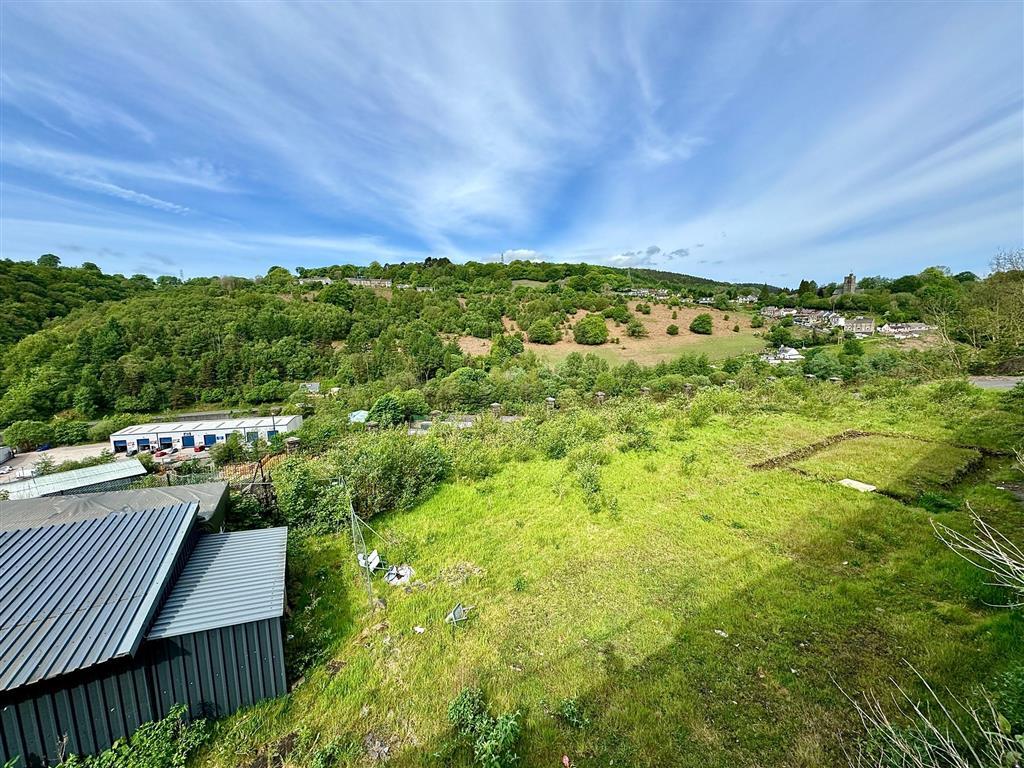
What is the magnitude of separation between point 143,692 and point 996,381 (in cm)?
2858

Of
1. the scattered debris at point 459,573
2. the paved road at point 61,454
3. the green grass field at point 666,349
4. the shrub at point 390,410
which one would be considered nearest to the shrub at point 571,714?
the scattered debris at point 459,573

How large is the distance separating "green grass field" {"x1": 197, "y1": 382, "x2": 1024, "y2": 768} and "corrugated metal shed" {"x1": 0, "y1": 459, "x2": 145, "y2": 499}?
1421 cm

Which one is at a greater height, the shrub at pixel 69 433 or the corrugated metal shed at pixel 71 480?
the corrugated metal shed at pixel 71 480

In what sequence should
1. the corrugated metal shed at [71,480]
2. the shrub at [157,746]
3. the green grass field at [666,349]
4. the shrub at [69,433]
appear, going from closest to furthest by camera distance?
the shrub at [157,746], the corrugated metal shed at [71,480], the shrub at [69,433], the green grass field at [666,349]

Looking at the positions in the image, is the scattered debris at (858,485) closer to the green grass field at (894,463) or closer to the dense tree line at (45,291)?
the green grass field at (894,463)

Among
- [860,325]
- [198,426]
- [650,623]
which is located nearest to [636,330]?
[860,325]

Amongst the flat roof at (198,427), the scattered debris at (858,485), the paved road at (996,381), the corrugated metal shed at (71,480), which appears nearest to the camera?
the scattered debris at (858,485)

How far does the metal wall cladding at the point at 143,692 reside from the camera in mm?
3498

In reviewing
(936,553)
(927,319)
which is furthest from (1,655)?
(927,319)

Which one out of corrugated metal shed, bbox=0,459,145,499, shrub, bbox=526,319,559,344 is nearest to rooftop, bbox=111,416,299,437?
corrugated metal shed, bbox=0,459,145,499

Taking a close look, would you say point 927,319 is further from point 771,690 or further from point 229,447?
point 229,447

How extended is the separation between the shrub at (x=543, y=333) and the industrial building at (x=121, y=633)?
132 ft

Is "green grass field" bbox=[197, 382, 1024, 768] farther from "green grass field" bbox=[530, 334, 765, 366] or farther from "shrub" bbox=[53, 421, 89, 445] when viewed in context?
"shrub" bbox=[53, 421, 89, 445]

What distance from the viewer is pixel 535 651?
5.13m
